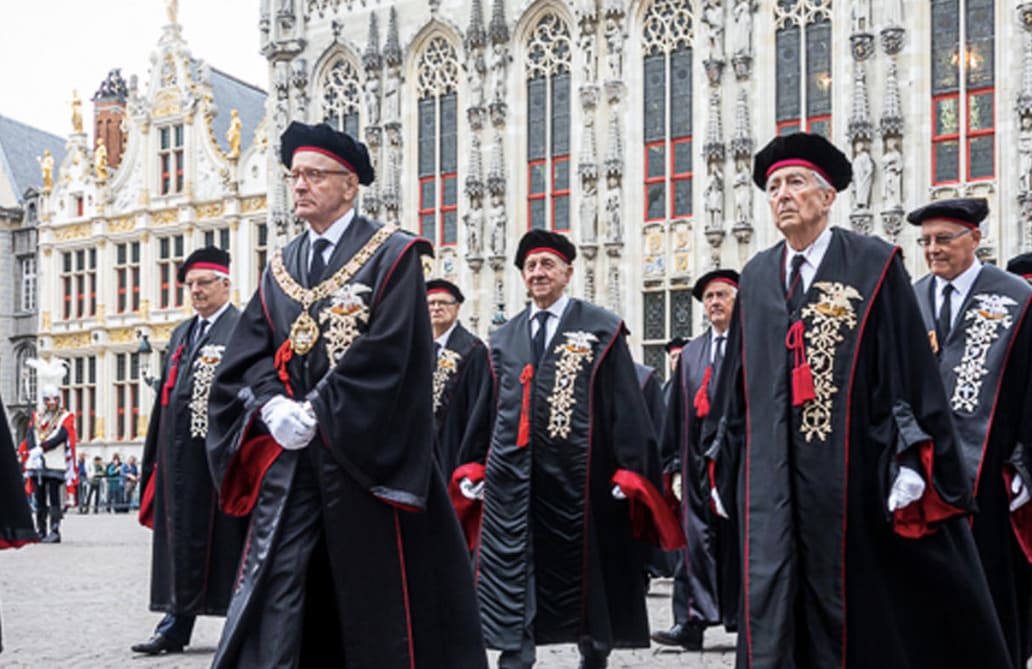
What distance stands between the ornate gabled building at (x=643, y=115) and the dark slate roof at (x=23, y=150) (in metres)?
17.5

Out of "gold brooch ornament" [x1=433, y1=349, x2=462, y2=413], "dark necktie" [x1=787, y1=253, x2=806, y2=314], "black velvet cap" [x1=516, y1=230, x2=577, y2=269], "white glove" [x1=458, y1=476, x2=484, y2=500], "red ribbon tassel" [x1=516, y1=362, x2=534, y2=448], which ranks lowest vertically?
"white glove" [x1=458, y1=476, x2=484, y2=500]

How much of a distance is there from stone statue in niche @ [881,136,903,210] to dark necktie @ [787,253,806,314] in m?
22.5

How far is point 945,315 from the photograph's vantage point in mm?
7980

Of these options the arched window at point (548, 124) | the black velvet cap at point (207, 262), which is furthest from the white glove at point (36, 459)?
the arched window at point (548, 124)

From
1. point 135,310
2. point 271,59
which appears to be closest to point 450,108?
point 271,59

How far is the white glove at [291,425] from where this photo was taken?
18.1ft

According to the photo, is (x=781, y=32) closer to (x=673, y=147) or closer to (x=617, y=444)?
(x=673, y=147)

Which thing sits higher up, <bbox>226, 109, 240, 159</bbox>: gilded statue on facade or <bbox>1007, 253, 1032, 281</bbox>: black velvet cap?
<bbox>226, 109, 240, 159</bbox>: gilded statue on facade

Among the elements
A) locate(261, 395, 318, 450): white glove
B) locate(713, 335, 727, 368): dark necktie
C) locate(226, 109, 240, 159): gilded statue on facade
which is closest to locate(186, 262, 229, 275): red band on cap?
locate(713, 335, 727, 368): dark necktie

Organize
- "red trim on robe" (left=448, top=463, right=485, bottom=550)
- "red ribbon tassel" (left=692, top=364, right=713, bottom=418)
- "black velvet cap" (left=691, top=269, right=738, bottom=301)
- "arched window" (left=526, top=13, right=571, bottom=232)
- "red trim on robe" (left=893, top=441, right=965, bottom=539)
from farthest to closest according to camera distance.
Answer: "arched window" (left=526, top=13, right=571, bottom=232), "red ribbon tassel" (left=692, top=364, right=713, bottom=418), "black velvet cap" (left=691, top=269, right=738, bottom=301), "red trim on robe" (left=448, top=463, right=485, bottom=550), "red trim on robe" (left=893, top=441, right=965, bottom=539)

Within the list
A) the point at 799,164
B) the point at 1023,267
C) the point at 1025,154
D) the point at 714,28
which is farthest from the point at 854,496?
→ the point at 714,28

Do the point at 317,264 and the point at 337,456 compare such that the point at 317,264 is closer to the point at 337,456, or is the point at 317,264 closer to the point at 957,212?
the point at 337,456

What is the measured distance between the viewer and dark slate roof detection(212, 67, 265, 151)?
46.8 meters

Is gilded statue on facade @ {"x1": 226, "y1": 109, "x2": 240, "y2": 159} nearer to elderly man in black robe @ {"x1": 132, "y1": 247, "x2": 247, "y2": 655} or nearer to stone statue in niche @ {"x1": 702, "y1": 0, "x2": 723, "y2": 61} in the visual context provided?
stone statue in niche @ {"x1": 702, "y1": 0, "x2": 723, "y2": 61}
